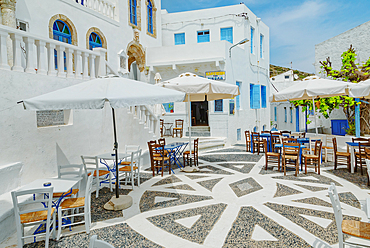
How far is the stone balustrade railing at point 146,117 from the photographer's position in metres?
8.24

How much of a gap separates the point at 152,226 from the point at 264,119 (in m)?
15.8

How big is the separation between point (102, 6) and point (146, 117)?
22.2 feet

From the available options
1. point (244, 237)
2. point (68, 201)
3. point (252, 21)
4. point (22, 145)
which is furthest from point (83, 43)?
point (252, 21)

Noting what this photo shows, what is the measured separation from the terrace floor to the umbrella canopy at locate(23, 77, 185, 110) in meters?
2.10

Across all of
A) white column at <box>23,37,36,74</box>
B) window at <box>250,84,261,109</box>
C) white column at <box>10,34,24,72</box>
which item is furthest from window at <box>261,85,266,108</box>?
white column at <box>10,34,24,72</box>

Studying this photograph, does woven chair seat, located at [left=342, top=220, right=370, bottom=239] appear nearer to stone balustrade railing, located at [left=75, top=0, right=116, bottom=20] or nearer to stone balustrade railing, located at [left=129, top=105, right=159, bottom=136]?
stone balustrade railing, located at [left=129, top=105, right=159, bottom=136]

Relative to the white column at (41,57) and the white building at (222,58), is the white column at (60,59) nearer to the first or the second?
the white column at (41,57)

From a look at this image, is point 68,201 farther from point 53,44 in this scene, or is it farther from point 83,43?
point 83,43

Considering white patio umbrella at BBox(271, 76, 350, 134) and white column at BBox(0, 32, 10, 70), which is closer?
white column at BBox(0, 32, 10, 70)

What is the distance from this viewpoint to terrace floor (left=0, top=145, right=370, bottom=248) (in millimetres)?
3537

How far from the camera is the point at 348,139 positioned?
34.7ft

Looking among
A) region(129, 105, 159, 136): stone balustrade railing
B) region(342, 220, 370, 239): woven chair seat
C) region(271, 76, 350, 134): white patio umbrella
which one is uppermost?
region(271, 76, 350, 134): white patio umbrella

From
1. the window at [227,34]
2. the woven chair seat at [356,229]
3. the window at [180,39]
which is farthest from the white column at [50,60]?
the window at [227,34]

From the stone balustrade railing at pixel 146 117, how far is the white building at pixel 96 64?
4 centimetres
